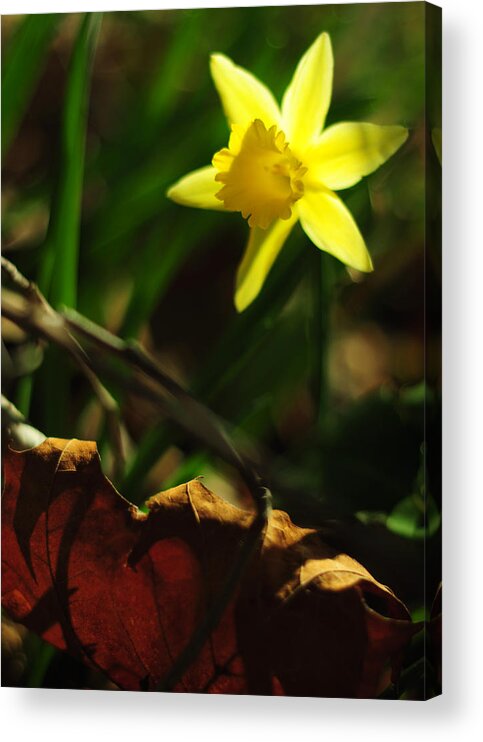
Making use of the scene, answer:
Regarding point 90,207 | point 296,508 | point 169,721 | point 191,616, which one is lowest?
point 169,721

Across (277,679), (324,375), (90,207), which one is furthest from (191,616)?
(90,207)

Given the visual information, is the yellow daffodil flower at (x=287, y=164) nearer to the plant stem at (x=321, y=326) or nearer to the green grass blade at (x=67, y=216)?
the plant stem at (x=321, y=326)

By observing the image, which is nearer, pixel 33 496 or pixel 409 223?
pixel 409 223

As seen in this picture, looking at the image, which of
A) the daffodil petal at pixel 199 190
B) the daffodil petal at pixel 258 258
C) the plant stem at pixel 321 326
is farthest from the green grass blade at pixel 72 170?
the plant stem at pixel 321 326

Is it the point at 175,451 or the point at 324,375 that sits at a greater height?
the point at 324,375

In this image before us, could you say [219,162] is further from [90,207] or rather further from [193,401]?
[193,401]

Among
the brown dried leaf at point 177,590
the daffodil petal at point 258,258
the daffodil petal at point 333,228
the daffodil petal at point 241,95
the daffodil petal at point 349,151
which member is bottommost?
the brown dried leaf at point 177,590

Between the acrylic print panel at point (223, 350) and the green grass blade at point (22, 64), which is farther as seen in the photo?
the green grass blade at point (22, 64)
